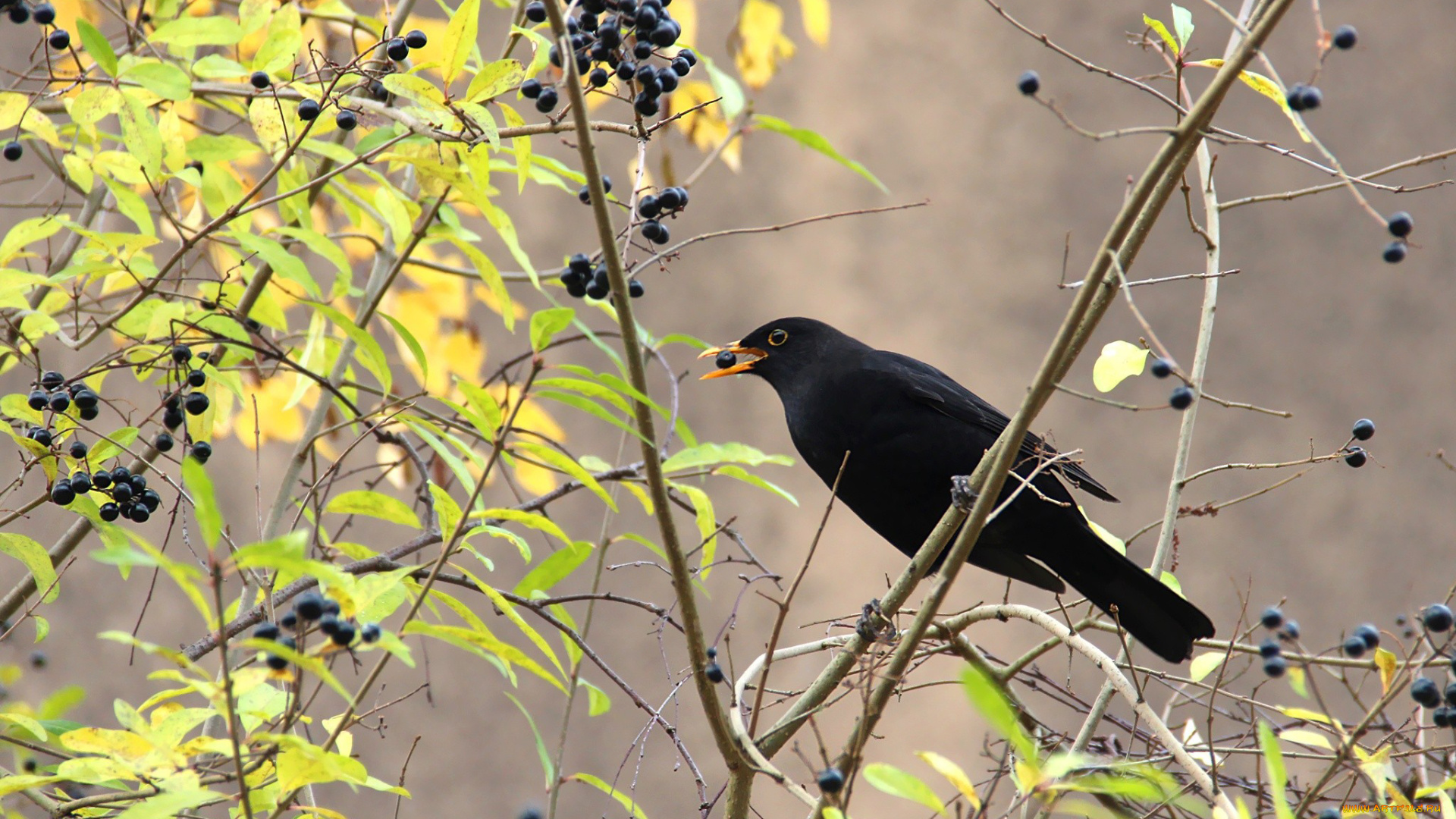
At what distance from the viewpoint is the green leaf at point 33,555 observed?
1501 millimetres

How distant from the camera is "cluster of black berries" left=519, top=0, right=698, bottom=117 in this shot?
4.69 ft

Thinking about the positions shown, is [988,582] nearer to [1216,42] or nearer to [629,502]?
[629,502]

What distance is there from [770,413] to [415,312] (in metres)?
2.46

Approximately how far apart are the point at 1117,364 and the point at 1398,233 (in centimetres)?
38

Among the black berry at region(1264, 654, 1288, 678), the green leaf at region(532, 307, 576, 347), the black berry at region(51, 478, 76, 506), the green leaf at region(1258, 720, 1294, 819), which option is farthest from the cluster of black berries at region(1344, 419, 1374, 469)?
the black berry at region(51, 478, 76, 506)

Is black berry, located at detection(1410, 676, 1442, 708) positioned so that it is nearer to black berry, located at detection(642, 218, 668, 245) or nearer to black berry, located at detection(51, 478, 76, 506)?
black berry, located at detection(642, 218, 668, 245)

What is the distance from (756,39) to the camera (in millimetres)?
2721

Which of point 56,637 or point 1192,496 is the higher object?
point 1192,496

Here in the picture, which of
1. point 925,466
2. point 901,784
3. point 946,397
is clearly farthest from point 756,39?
point 901,784

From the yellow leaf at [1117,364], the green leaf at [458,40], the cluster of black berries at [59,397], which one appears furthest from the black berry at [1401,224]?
the cluster of black berries at [59,397]

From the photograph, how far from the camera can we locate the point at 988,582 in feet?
17.1

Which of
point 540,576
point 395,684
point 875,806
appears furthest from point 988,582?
point 540,576

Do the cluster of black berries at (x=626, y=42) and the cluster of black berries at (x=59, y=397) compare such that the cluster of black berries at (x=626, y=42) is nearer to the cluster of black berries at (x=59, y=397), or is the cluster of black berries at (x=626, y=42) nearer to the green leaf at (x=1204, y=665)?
the cluster of black berries at (x=59, y=397)

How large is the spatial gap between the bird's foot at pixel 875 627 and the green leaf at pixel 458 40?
832 mm
